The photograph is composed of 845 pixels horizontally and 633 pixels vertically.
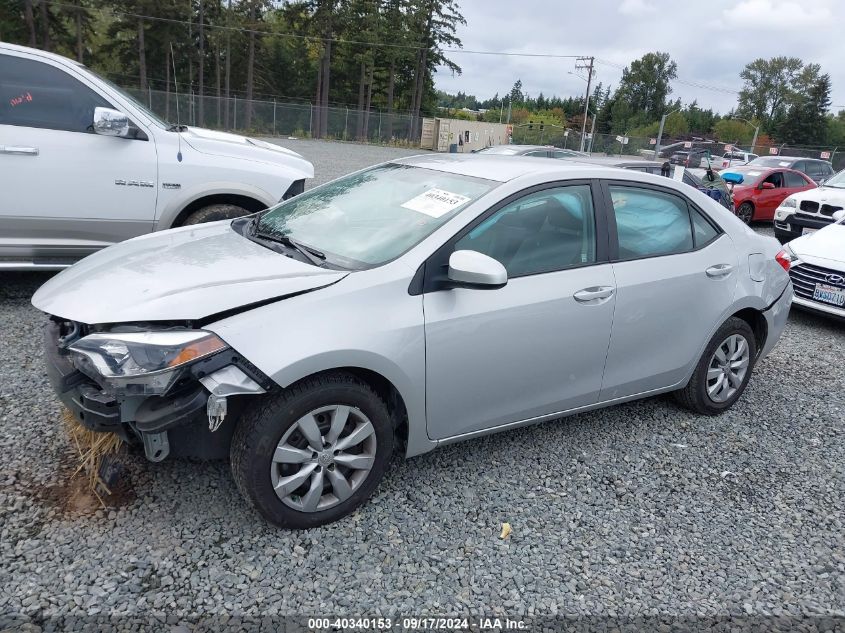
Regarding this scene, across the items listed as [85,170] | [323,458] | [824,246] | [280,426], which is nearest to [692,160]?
[824,246]

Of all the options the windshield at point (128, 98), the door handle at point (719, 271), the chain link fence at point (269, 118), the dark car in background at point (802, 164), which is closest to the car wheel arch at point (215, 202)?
the windshield at point (128, 98)

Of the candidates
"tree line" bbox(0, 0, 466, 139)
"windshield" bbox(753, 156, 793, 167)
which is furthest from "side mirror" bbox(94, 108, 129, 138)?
"tree line" bbox(0, 0, 466, 139)

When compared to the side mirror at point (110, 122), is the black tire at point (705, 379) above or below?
below

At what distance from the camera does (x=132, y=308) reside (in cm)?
259

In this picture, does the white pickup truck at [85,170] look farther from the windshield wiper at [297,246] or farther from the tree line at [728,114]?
the tree line at [728,114]

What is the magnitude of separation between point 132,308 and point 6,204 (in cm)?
317

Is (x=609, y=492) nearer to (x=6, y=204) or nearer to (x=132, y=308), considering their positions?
(x=132, y=308)

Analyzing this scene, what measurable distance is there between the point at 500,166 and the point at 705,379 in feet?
6.39

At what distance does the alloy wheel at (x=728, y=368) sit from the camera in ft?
13.7

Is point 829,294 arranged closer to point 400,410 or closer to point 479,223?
point 479,223

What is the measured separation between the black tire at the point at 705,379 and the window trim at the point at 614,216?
0.58 meters

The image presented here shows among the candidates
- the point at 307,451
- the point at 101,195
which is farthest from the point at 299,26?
the point at 307,451

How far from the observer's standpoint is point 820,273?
22.3ft

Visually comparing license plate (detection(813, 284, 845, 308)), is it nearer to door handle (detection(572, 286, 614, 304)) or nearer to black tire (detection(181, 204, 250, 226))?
door handle (detection(572, 286, 614, 304))
